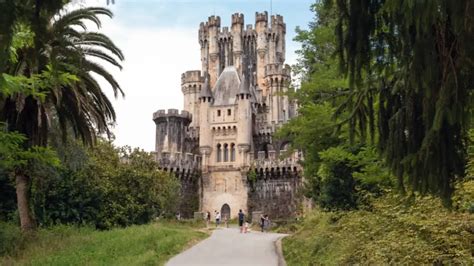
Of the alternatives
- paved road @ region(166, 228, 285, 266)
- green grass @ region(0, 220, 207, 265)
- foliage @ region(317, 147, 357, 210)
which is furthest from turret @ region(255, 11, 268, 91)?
foliage @ region(317, 147, 357, 210)

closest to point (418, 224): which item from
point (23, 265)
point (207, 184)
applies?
point (23, 265)

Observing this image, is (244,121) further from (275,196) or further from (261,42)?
(261,42)

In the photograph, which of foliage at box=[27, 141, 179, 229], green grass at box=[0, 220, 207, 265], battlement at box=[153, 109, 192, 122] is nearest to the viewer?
green grass at box=[0, 220, 207, 265]

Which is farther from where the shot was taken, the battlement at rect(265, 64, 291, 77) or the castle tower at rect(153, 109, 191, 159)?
the battlement at rect(265, 64, 291, 77)

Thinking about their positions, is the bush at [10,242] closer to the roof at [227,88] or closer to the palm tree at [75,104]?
the palm tree at [75,104]

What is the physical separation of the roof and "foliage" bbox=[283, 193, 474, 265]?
42.9m

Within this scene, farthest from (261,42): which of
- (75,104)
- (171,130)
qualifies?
(75,104)

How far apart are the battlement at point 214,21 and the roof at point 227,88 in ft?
37.4

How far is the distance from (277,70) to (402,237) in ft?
191

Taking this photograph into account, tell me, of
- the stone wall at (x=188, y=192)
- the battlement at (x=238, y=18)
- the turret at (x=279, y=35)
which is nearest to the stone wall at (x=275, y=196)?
the stone wall at (x=188, y=192)

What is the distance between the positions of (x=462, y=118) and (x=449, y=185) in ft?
3.68

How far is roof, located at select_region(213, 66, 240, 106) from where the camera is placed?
59.5m

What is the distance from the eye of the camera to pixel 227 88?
6172 centimetres

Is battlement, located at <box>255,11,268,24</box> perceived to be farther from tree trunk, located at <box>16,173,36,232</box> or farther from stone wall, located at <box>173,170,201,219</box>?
tree trunk, located at <box>16,173,36,232</box>
